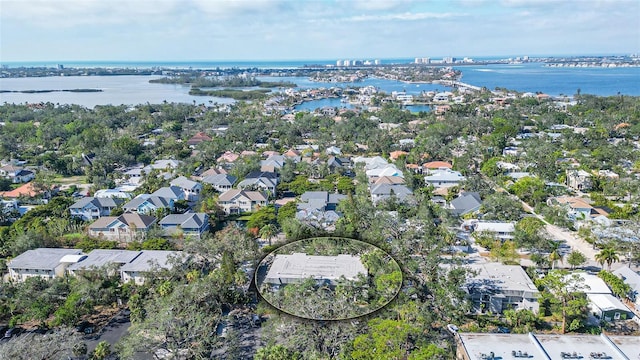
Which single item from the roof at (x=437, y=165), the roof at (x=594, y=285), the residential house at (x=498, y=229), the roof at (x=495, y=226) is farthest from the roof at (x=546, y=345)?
the roof at (x=437, y=165)

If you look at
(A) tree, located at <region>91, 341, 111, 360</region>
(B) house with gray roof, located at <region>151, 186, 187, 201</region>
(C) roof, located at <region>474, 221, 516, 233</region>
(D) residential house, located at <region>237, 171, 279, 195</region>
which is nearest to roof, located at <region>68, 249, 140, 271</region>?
(A) tree, located at <region>91, 341, 111, 360</region>

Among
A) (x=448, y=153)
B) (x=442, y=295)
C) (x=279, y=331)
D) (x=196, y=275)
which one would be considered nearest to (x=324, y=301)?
(x=279, y=331)

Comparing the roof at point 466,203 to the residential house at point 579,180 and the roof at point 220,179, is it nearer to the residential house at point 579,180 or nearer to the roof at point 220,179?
the residential house at point 579,180

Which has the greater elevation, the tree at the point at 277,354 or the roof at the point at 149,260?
the tree at the point at 277,354

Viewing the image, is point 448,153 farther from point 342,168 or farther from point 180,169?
point 180,169

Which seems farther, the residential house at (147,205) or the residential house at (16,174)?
the residential house at (16,174)

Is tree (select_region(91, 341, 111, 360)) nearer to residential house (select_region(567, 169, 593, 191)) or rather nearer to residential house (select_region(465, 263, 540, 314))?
residential house (select_region(465, 263, 540, 314))

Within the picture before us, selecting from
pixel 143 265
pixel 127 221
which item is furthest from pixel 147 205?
pixel 143 265
